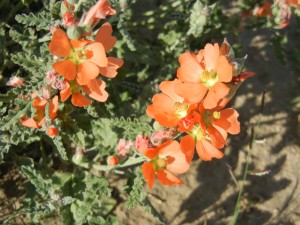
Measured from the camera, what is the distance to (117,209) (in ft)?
11.5

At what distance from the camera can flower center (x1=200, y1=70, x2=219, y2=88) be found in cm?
252

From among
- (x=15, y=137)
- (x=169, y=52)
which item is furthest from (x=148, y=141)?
(x=169, y=52)

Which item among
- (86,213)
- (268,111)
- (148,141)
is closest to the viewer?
(148,141)

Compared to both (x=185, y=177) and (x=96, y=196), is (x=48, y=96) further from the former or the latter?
(x=185, y=177)

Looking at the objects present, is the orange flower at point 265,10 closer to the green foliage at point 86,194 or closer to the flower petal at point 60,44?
the green foliage at point 86,194

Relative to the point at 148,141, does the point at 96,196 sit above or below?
below

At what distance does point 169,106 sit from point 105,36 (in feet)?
1.60

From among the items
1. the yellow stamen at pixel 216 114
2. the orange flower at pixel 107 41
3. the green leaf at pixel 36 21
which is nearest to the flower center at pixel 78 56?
the orange flower at pixel 107 41

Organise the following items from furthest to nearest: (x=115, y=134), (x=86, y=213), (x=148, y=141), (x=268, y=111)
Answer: (x=268, y=111) → (x=115, y=134) → (x=86, y=213) → (x=148, y=141)

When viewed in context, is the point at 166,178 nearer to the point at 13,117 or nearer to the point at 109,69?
the point at 109,69

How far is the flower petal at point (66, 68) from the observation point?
2346mm

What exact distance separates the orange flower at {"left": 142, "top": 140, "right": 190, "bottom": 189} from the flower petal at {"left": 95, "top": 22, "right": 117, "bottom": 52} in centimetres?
59

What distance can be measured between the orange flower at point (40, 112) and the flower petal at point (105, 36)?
1.31 feet

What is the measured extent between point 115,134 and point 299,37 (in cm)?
215
